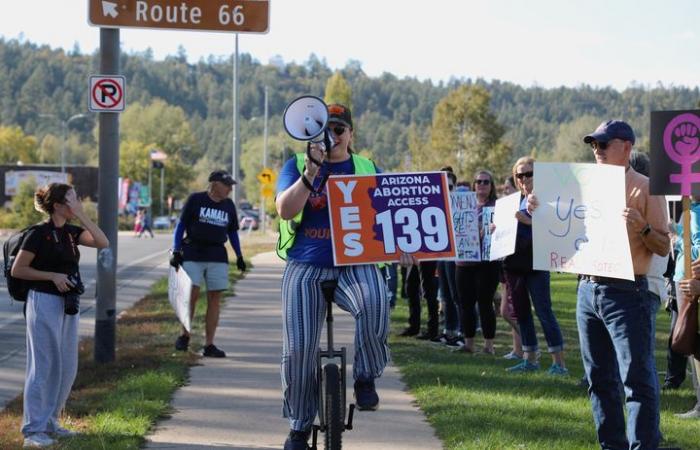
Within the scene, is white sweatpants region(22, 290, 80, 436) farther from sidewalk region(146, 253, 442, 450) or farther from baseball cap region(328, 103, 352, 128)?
baseball cap region(328, 103, 352, 128)

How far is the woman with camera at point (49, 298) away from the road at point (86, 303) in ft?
4.59

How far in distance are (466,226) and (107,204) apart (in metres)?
3.61

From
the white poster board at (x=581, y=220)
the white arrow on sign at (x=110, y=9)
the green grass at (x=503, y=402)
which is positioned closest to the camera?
the white poster board at (x=581, y=220)

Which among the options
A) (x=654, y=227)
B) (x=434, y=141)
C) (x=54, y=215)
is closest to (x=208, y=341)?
(x=54, y=215)

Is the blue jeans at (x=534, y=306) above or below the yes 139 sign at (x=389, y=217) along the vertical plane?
below

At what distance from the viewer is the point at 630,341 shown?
6465 millimetres

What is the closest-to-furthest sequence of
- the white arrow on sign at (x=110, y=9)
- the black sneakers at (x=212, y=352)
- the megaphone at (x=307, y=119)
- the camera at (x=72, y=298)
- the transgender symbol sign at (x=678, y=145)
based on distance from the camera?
the megaphone at (x=307, y=119) → the transgender symbol sign at (x=678, y=145) → the camera at (x=72, y=298) → the white arrow on sign at (x=110, y=9) → the black sneakers at (x=212, y=352)

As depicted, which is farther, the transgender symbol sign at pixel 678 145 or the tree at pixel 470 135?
the tree at pixel 470 135

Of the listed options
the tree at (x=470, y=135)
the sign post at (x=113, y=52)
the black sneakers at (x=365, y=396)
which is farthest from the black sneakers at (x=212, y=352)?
the tree at (x=470, y=135)

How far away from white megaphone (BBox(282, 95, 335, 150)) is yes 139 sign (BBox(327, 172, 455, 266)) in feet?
1.02

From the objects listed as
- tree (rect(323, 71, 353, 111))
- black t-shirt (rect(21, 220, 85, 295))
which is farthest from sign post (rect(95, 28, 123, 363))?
tree (rect(323, 71, 353, 111))

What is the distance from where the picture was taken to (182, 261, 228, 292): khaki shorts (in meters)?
12.5

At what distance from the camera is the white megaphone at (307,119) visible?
6176 mm

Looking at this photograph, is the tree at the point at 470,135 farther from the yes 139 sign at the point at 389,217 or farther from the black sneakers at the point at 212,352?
the yes 139 sign at the point at 389,217
